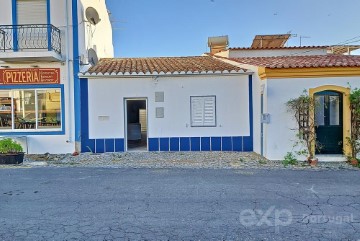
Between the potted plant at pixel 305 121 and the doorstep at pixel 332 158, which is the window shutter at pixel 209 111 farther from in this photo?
the doorstep at pixel 332 158

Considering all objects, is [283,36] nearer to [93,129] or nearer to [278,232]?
[93,129]

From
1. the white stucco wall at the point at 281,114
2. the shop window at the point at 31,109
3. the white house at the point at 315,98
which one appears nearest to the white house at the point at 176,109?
the shop window at the point at 31,109

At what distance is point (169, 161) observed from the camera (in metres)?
10.5

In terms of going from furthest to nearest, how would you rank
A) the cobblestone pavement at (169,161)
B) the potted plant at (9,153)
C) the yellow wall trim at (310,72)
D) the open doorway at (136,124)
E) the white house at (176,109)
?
1. the open doorway at (136,124)
2. the white house at (176,109)
3. the potted plant at (9,153)
4. the yellow wall trim at (310,72)
5. the cobblestone pavement at (169,161)

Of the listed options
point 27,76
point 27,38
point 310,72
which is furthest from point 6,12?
point 310,72

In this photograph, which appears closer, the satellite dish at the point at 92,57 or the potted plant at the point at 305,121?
the potted plant at the point at 305,121

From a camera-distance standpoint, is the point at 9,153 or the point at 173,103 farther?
the point at 173,103

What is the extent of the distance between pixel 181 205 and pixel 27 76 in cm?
959

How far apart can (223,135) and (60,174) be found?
21.2 ft

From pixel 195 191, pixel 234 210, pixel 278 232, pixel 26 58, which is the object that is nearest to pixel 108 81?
pixel 26 58

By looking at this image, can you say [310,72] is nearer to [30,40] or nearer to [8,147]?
[8,147]

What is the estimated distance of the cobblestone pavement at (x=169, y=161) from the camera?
9773mm

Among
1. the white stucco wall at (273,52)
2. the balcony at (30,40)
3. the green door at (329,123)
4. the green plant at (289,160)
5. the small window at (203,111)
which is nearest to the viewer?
the green plant at (289,160)

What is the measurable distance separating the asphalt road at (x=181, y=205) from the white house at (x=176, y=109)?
3.80 meters
